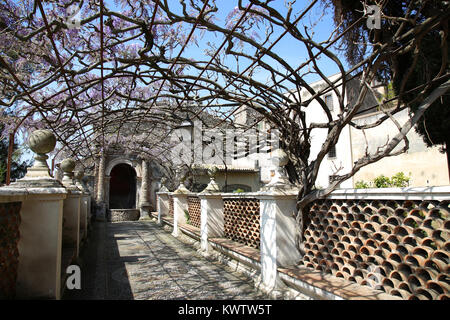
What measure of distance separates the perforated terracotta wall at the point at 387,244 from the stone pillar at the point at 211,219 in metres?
3.12

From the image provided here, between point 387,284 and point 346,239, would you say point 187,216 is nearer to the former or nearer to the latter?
point 346,239

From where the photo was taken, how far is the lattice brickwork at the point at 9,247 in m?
2.65

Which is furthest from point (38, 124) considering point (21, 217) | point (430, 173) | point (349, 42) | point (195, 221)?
point (430, 173)

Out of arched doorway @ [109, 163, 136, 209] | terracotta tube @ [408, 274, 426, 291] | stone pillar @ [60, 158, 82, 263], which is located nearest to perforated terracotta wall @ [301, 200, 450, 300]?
terracotta tube @ [408, 274, 426, 291]

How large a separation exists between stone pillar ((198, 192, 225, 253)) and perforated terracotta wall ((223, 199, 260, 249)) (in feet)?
0.45

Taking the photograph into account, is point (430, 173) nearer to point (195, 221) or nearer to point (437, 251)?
point (195, 221)

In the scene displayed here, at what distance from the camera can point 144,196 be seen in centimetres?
1698

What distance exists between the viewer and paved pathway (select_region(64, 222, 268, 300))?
4121mm

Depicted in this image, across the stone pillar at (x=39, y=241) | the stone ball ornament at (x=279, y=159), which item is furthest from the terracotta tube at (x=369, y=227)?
the stone pillar at (x=39, y=241)

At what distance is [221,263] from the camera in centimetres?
591

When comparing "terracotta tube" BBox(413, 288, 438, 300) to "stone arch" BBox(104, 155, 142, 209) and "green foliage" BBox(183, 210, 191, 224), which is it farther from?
"stone arch" BBox(104, 155, 142, 209)

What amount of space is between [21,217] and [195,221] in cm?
592

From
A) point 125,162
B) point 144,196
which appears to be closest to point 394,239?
point 144,196

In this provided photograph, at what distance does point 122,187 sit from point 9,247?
1847cm
